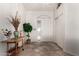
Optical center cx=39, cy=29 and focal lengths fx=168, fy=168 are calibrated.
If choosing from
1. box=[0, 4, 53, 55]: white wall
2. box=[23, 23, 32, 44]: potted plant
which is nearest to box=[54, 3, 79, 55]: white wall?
box=[0, 4, 53, 55]: white wall

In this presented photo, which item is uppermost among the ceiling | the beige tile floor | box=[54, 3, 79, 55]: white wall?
the ceiling

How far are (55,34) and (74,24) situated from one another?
0.24m

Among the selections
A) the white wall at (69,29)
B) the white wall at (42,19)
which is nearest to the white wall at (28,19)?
the white wall at (42,19)

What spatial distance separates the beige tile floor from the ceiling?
14.8 inches

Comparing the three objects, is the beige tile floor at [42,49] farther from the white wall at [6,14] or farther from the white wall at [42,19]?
the white wall at [6,14]

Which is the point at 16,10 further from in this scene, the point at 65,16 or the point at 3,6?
the point at 65,16

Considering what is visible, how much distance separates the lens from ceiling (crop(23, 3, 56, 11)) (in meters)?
1.81

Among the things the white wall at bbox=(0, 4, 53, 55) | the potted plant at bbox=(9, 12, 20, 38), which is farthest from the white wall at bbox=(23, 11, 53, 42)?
the potted plant at bbox=(9, 12, 20, 38)

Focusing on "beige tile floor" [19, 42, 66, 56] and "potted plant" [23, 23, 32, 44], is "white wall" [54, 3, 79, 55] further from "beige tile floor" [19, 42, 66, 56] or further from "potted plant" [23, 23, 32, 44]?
"potted plant" [23, 23, 32, 44]

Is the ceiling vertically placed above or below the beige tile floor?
above

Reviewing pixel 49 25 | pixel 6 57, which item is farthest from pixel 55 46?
pixel 6 57

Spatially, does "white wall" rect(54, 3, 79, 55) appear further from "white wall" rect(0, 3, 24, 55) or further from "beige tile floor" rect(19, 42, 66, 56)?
"white wall" rect(0, 3, 24, 55)

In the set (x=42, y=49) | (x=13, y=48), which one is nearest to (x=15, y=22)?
(x=13, y=48)

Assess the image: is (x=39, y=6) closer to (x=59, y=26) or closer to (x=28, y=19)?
(x=28, y=19)
